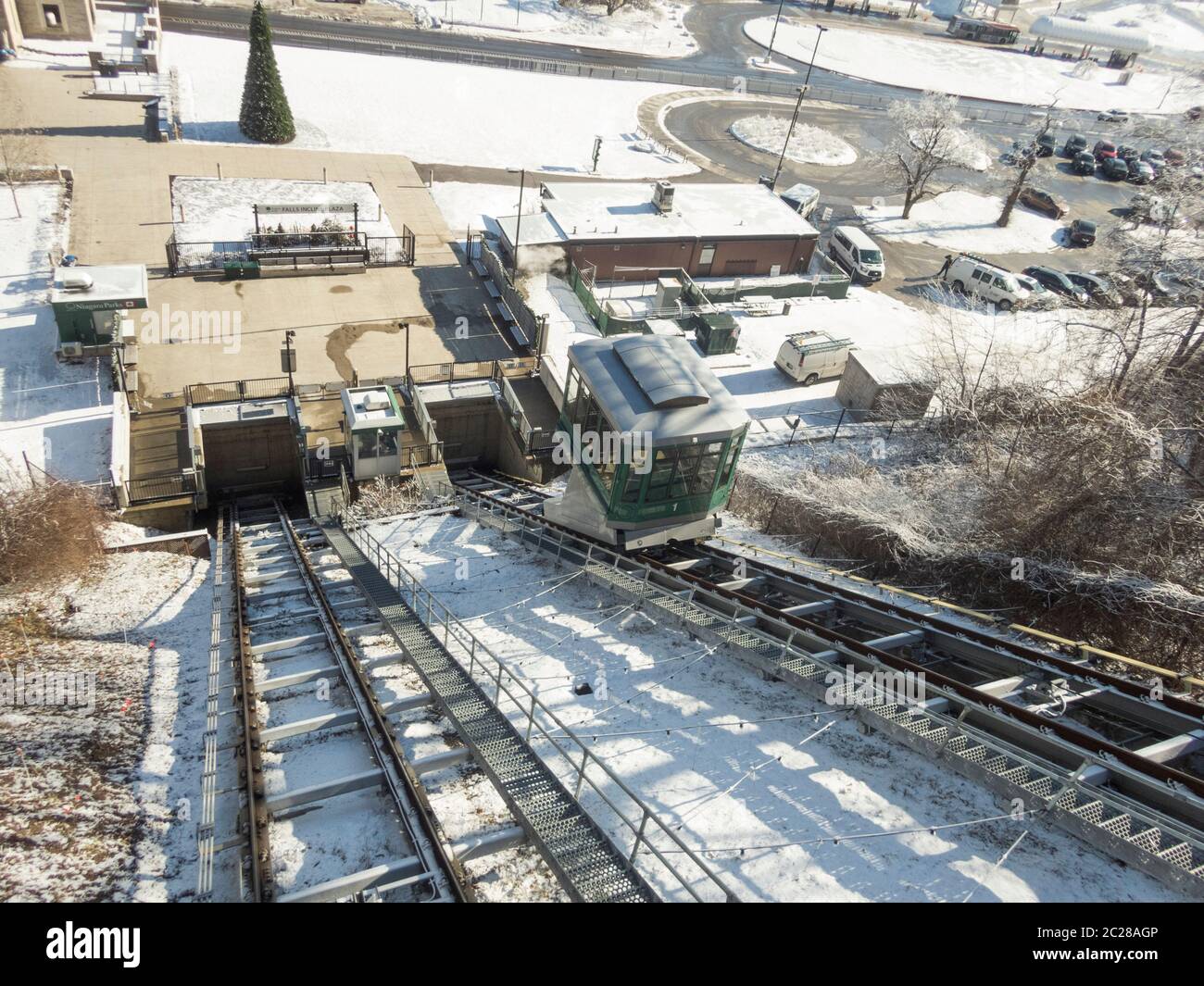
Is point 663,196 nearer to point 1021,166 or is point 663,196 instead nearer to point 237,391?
point 237,391

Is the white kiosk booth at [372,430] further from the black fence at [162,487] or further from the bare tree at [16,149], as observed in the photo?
the bare tree at [16,149]

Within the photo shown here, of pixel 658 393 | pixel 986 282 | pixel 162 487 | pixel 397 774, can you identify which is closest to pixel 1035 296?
pixel 986 282

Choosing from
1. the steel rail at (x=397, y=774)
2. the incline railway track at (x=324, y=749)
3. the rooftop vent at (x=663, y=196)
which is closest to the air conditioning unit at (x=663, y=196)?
the rooftop vent at (x=663, y=196)

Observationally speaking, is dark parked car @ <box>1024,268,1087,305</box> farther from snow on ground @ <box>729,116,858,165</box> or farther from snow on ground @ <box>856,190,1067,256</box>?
snow on ground @ <box>729,116,858,165</box>

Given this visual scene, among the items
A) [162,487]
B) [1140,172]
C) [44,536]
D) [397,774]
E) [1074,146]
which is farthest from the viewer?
[1074,146]

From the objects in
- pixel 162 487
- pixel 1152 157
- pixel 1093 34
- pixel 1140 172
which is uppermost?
pixel 1093 34

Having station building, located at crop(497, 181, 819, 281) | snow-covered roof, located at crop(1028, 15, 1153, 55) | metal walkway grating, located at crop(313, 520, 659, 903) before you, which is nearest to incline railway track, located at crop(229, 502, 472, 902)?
metal walkway grating, located at crop(313, 520, 659, 903)
